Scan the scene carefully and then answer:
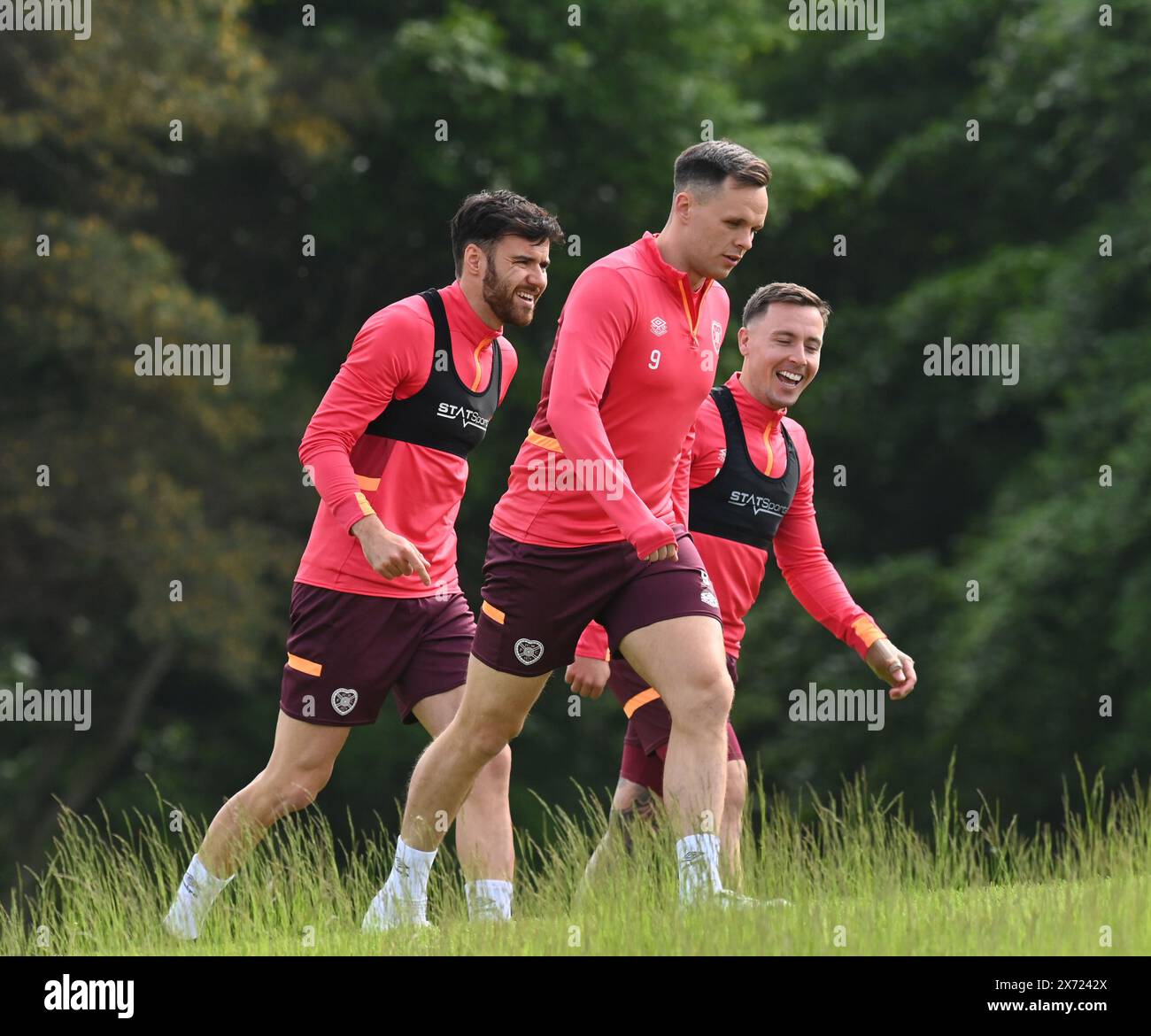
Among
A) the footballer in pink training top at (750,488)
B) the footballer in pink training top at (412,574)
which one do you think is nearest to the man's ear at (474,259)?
the footballer in pink training top at (412,574)

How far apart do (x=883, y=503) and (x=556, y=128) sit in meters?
5.90

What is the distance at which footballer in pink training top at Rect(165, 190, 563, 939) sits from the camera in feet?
21.6

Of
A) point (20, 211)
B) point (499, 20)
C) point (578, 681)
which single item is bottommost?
point (578, 681)

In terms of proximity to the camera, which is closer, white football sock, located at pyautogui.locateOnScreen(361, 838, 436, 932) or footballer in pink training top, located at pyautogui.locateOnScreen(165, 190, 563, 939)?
white football sock, located at pyautogui.locateOnScreen(361, 838, 436, 932)

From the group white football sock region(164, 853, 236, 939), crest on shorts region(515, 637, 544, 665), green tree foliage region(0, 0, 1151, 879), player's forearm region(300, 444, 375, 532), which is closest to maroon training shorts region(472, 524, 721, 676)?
crest on shorts region(515, 637, 544, 665)

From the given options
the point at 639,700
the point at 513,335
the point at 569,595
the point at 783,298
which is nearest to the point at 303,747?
the point at 639,700

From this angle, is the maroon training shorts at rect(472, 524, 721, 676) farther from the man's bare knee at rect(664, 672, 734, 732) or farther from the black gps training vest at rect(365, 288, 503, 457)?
the black gps training vest at rect(365, 288, 503, 457)

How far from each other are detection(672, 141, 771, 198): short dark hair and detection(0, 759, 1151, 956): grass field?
1.89 metres

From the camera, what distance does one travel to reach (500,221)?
663cm

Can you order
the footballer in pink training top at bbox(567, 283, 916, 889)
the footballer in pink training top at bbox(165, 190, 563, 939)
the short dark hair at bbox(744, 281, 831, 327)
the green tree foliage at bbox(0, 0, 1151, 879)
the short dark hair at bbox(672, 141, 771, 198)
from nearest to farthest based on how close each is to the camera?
the short dark hair at bbox(672, 141, 771, 198)
the footballer in pink training top at bbox(165, 190, 563, 939)
the footballer in pink training top at bbox(567, 283, 916, 889)
the short dark hair at bbox(744, 281, 831, 327)
the green tree foliage at bbox(0, 0, 1151, 879)

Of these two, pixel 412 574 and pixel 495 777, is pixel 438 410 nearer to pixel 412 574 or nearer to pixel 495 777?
pixel 412 574

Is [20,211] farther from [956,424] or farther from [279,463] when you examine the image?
[956,424]

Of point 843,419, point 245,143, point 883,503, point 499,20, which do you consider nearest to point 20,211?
point 245,143

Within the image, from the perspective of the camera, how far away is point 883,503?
69.1ft
